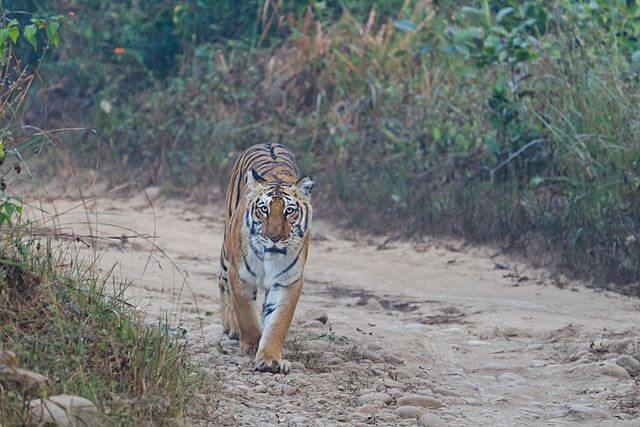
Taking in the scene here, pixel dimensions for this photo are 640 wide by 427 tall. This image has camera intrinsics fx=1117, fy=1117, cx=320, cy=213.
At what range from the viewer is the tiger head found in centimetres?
595

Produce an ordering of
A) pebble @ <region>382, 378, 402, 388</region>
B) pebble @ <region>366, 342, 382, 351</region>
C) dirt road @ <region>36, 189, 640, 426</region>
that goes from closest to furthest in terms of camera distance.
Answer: dirt road @ <region>36, 189, 640, 426</region>
pebble @ <region>382, 378, 402, 388</region>
pebble @ <region>366, 342, 382, 351</region>

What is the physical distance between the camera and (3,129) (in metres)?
5.00

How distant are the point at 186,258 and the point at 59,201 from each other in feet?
10.4

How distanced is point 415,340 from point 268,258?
1299mm

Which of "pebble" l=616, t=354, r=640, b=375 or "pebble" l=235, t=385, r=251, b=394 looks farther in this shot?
"pebble" l=616, t=354, r=640, b=375

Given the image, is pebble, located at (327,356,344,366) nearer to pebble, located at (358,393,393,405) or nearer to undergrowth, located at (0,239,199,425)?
pebble, located at (358,393,393,405)

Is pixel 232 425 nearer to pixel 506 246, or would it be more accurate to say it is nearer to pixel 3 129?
pixel 3 129

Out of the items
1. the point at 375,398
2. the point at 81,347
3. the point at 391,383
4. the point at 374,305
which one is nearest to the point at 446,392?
the point at 391,383

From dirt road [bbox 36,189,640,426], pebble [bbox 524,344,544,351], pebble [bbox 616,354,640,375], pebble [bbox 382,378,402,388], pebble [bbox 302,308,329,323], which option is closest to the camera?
dirt road [bbox 36,189,640,426]

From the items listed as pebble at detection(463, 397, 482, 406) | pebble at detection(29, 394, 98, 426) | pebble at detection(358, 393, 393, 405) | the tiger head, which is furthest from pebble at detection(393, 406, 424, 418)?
pebble at detection(29, 394, 98, 426)

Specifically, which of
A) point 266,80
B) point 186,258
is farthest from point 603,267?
point 266,80

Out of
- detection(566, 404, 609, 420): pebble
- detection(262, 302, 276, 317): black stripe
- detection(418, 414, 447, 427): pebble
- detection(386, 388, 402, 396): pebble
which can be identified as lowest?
detection(386, 388, 402, 396): pebble

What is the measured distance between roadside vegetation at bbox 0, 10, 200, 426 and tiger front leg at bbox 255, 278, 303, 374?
0.72 m

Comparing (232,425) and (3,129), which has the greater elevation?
(3,129)
